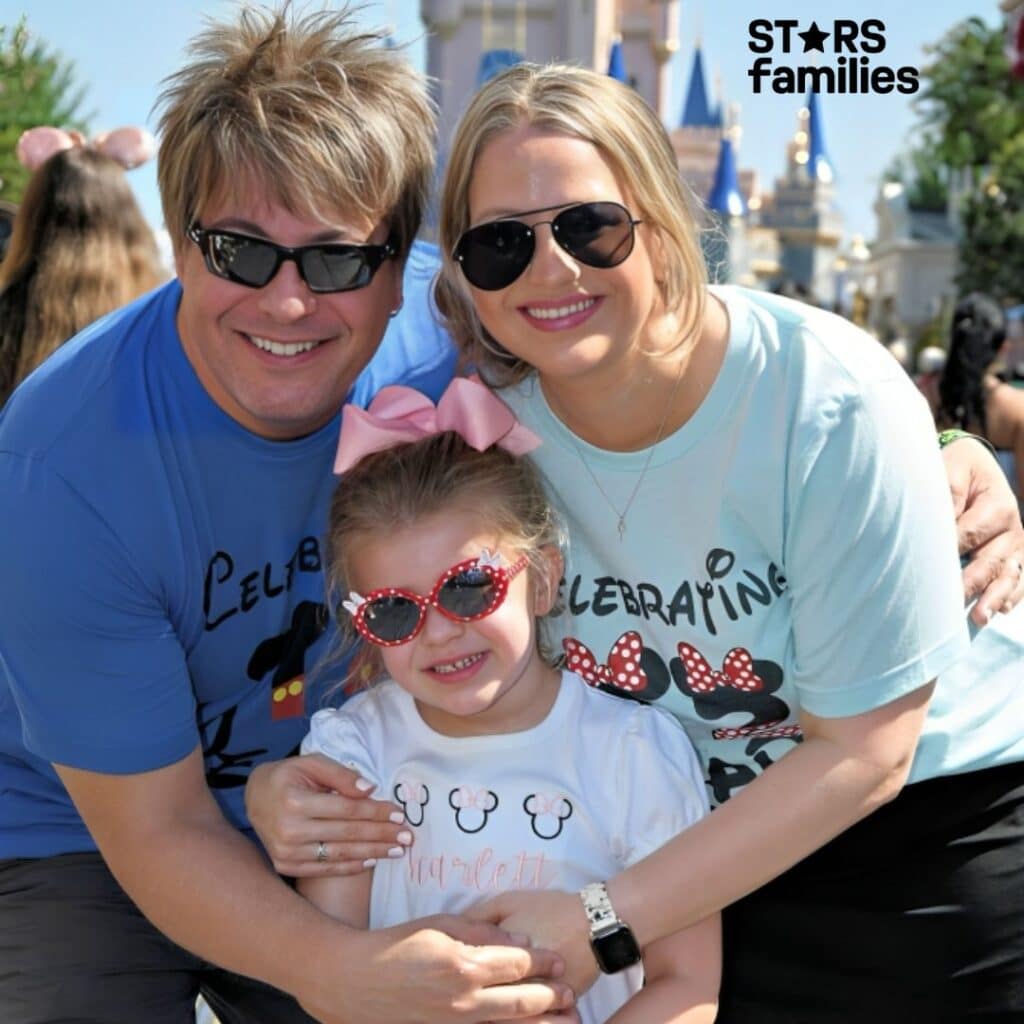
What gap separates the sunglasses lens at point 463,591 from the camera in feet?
7.39

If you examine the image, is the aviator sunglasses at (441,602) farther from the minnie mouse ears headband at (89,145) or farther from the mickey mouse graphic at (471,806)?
the minnie mouse ears headband at (89,145)

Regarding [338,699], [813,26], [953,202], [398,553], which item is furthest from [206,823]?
[953,202]

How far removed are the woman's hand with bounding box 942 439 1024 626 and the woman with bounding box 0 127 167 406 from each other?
267 centimetres

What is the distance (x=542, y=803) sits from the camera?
7.50 ft

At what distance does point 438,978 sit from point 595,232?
4.01ft

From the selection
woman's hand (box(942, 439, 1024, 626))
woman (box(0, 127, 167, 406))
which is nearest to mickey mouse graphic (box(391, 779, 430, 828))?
woman's hand (box(942, 439, 1024, 626))

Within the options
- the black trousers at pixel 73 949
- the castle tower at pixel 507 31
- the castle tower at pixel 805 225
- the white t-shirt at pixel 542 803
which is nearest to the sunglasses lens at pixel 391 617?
the white t-shirt at pixel 542 803

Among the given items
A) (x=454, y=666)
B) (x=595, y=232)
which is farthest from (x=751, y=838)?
(x=595, y=232)

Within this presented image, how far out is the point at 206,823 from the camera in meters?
2.37

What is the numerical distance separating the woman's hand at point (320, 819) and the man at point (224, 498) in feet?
0.07

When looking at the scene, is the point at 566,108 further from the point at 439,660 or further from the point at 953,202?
the point at 953,202

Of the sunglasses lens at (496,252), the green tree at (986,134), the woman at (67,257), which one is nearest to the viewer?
the sunglasses lens at (496,252)

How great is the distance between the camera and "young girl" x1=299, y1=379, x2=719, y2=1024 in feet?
7.42

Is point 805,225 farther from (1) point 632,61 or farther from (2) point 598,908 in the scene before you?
(2) point 598,908
